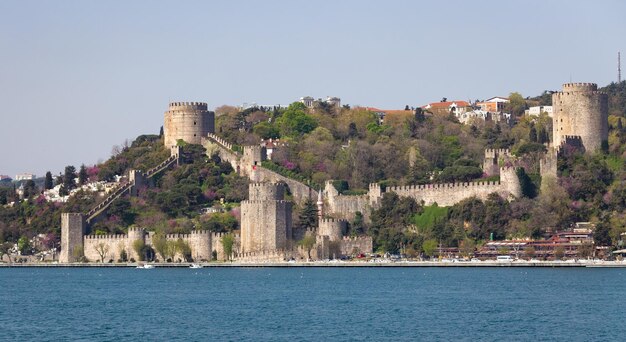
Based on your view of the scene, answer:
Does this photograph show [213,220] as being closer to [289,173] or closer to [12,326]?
[289,173]

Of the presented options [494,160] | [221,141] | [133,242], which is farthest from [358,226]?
[221,141]

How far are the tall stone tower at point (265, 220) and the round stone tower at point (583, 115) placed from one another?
46.1 ft

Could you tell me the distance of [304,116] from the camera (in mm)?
101062

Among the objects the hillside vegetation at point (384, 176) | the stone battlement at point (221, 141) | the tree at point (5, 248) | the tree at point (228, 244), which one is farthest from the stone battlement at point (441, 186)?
the tree at point (5, 248)

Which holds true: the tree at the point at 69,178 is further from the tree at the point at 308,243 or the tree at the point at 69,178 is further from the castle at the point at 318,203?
the tree at the point at 308,243

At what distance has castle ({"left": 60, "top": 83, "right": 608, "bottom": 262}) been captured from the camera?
78.9 meters

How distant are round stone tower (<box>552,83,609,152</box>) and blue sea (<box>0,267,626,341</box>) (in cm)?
1024

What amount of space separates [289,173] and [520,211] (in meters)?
15.5

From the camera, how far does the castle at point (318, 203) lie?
78.9 meters

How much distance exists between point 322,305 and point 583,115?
2864 centimetres

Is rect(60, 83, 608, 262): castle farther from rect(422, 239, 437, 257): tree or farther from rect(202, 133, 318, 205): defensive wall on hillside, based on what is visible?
rect(422, 239, 437, 257): tree

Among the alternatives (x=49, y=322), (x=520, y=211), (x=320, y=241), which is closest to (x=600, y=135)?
(x=520, y=211)

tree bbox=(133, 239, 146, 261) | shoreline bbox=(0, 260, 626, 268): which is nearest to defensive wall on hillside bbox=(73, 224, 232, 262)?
tree bbox=(133, 239, 146, 261)

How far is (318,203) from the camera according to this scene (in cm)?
8350
